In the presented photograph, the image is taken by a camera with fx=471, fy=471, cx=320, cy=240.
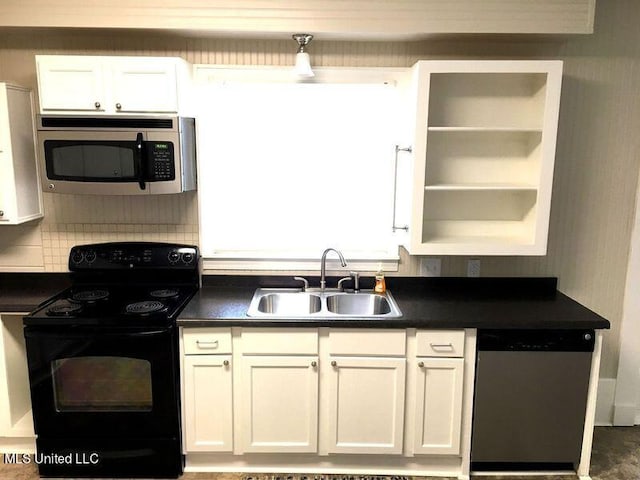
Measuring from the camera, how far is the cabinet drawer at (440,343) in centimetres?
225

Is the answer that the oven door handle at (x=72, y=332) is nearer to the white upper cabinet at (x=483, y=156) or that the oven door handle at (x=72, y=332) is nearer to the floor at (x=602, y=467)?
the floor at (x=602, y=467)

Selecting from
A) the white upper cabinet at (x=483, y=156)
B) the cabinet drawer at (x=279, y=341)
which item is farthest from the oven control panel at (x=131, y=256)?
the white upper cabinet at (x=483, y=156)

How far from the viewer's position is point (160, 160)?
92.7 inches

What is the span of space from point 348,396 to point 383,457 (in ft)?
1.33

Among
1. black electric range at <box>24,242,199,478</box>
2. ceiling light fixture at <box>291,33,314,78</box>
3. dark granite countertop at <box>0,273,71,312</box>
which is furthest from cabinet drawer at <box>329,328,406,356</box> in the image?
dark granite countertop at <box>0,273,71,312</box>

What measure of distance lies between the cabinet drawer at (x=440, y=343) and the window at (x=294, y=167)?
616mm

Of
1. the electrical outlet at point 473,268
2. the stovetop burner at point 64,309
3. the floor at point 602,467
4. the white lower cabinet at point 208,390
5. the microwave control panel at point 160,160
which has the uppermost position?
the microwave control panel at point 160,160

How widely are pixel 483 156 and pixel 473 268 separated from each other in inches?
25.5

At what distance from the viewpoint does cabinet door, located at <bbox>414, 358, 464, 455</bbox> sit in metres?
2.28

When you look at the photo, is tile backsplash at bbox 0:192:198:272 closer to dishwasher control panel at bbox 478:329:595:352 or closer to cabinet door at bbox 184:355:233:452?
cabinet door at bbox 184:355:233:452

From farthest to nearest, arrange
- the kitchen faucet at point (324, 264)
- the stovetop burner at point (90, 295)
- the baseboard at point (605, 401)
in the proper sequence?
1. the baseboard at point (605, 401)
2. the kitchen faucet at point (324, 264)
3. the stovetop burner at point (90, 295)

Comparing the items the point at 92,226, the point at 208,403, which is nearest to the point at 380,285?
the point at 208,403

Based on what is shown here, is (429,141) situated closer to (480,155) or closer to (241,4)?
(480,155)

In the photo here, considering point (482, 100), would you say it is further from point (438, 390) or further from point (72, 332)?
point (72, 332)
